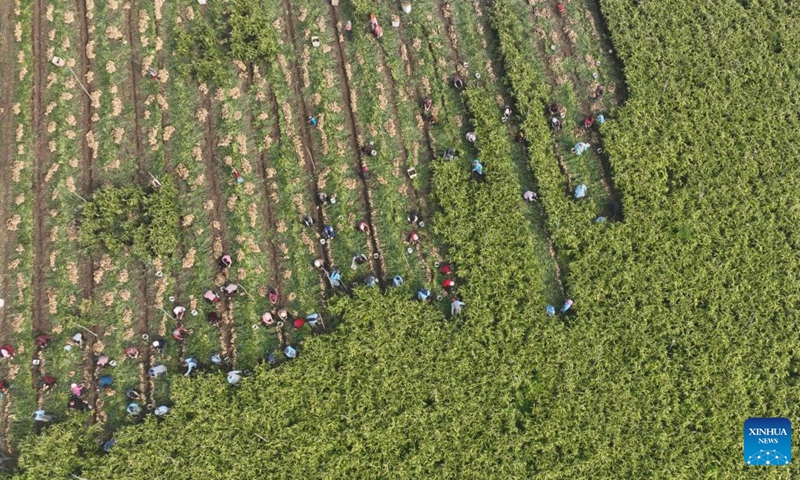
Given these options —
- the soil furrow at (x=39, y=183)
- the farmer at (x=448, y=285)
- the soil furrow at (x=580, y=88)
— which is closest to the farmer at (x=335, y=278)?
the farmer at (x=448, y=285)

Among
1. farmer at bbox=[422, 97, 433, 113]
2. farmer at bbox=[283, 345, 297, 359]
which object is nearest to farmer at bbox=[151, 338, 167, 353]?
farmer at bbox=[283, 345, 297, 359]

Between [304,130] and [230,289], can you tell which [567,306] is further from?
[304,130]

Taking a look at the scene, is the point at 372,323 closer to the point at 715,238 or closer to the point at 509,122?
the point at 509,122

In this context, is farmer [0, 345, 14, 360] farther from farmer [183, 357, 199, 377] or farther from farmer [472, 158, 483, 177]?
farmer [472, 158, 483, 177]

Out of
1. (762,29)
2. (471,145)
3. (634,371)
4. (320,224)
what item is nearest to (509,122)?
(471,145)

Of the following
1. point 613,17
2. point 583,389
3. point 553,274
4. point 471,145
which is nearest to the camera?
point 583,389
